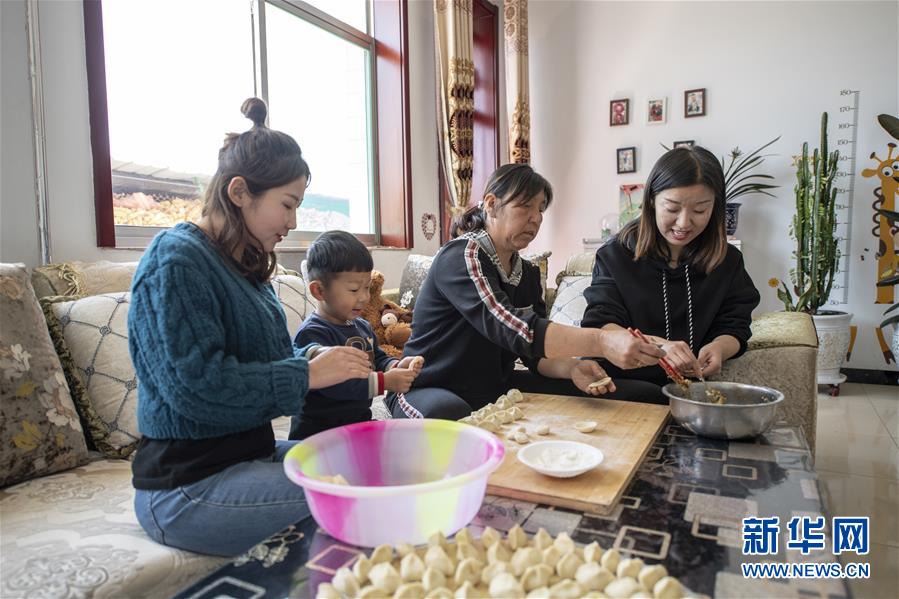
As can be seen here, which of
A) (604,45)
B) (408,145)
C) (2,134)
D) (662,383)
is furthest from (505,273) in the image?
(604,45)

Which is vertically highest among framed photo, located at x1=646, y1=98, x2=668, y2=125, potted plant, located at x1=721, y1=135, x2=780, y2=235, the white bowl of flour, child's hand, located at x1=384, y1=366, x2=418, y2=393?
framed photo, located at x1=646, y1=98, x2=668, y2=125

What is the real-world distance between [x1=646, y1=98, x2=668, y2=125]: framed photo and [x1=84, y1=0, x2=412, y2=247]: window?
6.27 ft

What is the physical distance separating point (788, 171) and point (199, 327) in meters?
4.11

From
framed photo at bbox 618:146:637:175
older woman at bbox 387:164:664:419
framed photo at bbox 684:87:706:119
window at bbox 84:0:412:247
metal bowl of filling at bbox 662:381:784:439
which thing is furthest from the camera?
framed photo at bbox 618:146:637:175

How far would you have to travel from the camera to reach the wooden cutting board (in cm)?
81

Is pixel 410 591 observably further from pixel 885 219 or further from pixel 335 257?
pixel 885 219

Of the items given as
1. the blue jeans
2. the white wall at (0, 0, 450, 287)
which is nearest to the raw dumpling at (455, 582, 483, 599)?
the blue jeans

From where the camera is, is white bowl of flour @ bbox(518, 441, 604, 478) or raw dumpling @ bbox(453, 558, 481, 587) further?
white bowl of flour @ bbox(518, 441, 604, 478)

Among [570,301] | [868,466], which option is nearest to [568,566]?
[570,301]

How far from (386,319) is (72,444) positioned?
1344mm

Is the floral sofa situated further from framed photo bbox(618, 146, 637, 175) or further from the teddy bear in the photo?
framed photo bbox(618, 146, 637, 175)

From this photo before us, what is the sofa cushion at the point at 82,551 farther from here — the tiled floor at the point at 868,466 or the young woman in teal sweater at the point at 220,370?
the tiled floor at the point at 868,466

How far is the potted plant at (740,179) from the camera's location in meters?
3.88

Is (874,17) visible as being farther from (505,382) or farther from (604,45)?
(505,382)
